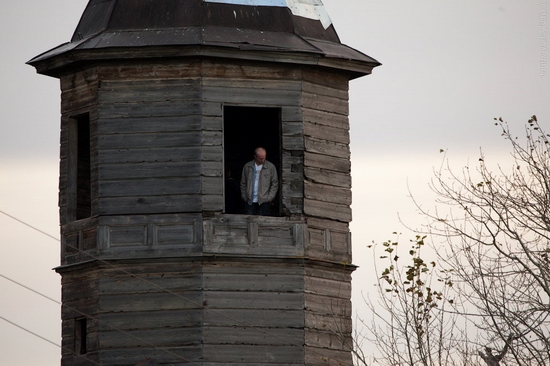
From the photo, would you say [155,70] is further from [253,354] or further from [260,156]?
[253,354]

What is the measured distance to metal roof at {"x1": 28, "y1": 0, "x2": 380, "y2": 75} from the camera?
115 ft

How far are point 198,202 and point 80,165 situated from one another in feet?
9.72

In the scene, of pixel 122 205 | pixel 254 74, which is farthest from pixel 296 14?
pixel 122 205

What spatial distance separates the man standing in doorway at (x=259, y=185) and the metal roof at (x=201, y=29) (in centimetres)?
179

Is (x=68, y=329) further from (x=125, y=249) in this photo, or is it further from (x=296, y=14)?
(x=296, y=14)

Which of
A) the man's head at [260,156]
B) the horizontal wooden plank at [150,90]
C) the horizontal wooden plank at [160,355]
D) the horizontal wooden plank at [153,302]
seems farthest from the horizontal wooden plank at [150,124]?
the horizontal wooden plank at [160,355]

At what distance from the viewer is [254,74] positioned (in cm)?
3541

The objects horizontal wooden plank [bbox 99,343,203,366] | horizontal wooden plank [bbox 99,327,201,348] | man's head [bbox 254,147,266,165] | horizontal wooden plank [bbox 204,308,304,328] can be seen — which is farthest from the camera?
man's head [bbox 254,147,266,165]

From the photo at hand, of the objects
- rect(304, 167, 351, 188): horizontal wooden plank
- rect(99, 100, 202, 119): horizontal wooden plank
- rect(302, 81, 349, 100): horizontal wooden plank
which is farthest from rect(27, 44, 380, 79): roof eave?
rect(304, 167, 351, 188): horizontal wooden plank

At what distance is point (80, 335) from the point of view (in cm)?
3556

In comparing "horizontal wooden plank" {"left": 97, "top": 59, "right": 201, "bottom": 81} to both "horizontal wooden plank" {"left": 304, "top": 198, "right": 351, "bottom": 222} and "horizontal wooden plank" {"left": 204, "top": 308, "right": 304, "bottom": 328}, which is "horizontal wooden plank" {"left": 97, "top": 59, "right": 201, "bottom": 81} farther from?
"horizontal wooden plank" {"left": 204, "top": 308, "right": 304, "bottom": 328}

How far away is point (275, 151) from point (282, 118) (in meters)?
3.16

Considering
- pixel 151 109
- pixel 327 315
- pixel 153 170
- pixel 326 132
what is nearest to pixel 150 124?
pixel 151 109

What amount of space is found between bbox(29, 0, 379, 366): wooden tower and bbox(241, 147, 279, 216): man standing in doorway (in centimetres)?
25
